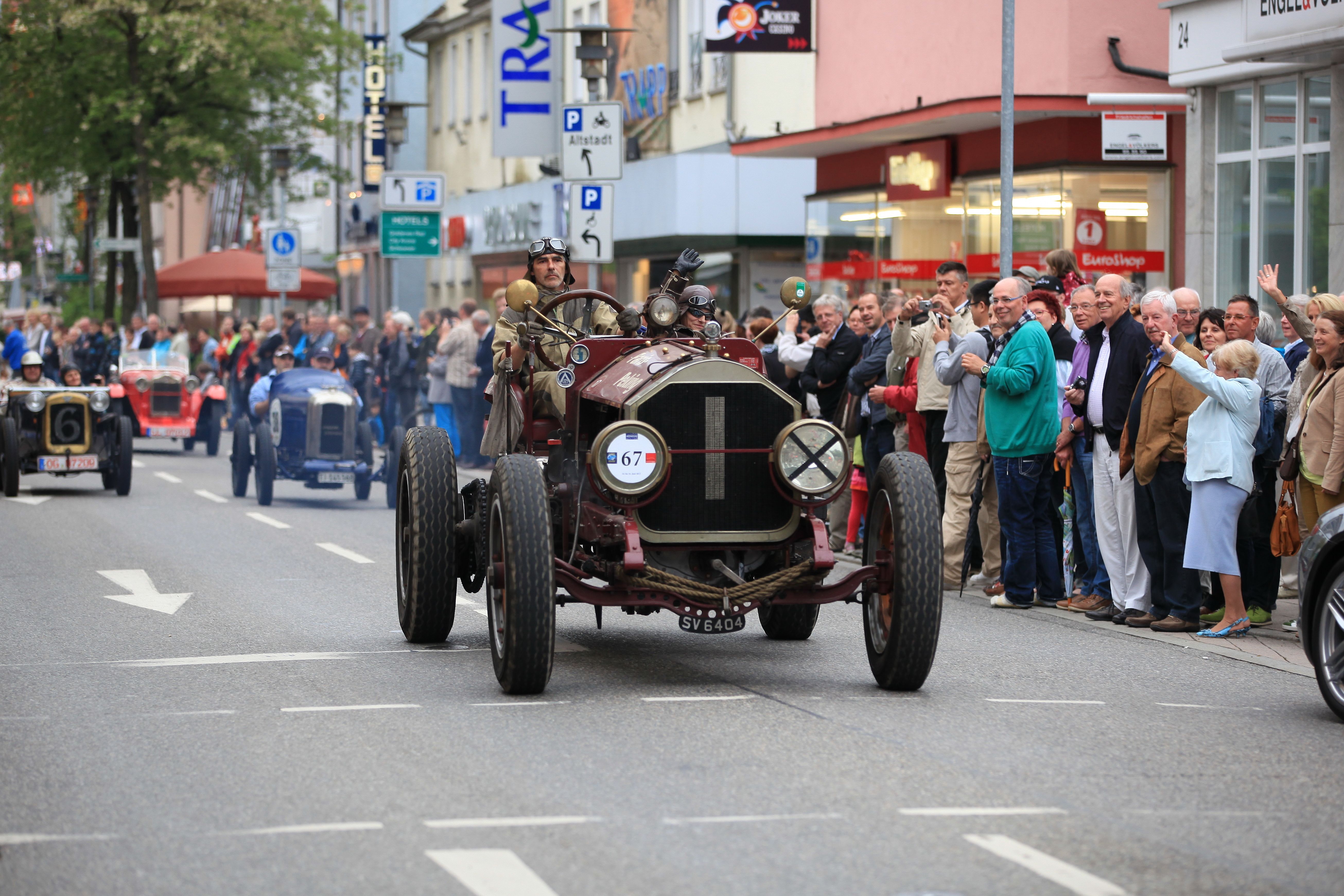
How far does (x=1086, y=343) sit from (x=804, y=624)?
3.01 metres

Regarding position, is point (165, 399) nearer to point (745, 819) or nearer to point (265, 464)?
point (265, 464)

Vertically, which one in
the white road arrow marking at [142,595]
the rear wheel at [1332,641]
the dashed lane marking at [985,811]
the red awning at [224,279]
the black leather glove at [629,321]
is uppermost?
the red awning at [224,279]

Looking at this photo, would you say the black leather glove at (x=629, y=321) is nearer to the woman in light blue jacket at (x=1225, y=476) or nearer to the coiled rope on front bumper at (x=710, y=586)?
the coiled rope on front bumper at (x=710, y=586)

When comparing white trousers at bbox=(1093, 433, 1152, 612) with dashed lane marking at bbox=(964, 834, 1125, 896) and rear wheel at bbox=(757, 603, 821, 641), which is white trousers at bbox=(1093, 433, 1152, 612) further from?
Result: dashed lane marking at bbox=(964, 834, 1125, 896)

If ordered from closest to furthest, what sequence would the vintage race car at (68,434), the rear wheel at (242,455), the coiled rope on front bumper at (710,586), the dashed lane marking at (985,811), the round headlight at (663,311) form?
the dashed lane marking at (985,811) → the coiled rope on front bumper at (710,586) → the round headlight at (663,311) → the rear wheel at (242,455) → the vintage race car at (68,434)

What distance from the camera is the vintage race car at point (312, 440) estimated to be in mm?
20297

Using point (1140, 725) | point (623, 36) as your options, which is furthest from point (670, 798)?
point (623, 36)

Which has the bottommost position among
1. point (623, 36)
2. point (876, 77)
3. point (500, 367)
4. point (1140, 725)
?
point (1140, 725)

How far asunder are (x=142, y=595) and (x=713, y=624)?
5542mm

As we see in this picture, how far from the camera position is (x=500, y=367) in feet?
33.7

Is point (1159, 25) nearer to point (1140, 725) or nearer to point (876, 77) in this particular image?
point (876, 77)

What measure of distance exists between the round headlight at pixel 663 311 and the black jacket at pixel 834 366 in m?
5.46

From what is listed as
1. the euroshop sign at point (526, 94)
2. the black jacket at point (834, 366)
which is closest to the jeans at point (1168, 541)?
the black jacket at point (834, 366)

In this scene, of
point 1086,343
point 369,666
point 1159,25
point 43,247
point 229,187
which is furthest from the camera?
point 43,247
